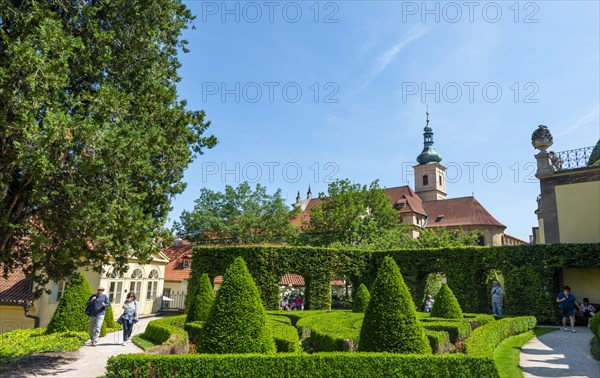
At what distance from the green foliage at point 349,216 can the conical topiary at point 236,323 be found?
32.8 meters

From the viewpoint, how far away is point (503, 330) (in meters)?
14.6

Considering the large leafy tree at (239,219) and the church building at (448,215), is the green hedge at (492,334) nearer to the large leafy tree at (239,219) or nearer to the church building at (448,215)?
the large leafy tree at (239,219)

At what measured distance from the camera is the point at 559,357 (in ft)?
38.8

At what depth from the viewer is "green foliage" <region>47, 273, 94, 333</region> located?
15.1 m

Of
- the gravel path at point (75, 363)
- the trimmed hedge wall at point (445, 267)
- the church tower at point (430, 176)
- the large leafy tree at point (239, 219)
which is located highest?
the church tower at point (430, 176)

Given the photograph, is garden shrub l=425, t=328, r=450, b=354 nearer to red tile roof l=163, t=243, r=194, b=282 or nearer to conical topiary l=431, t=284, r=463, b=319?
conical topiary l=431, t=284, r=463, b=319

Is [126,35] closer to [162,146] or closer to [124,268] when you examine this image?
[162,146]

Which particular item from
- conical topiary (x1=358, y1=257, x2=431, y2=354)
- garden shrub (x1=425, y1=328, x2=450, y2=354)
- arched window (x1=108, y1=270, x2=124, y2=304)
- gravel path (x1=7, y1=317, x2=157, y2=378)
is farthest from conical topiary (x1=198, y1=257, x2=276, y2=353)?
arched window (x1=108, y1=270, x2=124, y2=304)

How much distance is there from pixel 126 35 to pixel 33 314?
64.2ft

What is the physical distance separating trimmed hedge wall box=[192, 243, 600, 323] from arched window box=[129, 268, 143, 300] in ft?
20.1

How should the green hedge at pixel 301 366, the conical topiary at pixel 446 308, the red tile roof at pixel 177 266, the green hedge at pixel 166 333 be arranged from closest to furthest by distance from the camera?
1. the green hedge at pixel 301 366
2. the green hedge at pixel 166 333
3. the conical topiary at pixel 446 308
4. the red tile roof at pixel 177 266

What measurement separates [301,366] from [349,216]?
3457cm

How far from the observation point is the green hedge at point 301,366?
27.7 ft

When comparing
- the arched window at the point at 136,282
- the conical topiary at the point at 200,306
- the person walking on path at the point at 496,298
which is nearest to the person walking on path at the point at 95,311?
the conical topiary at the point at 200,306
